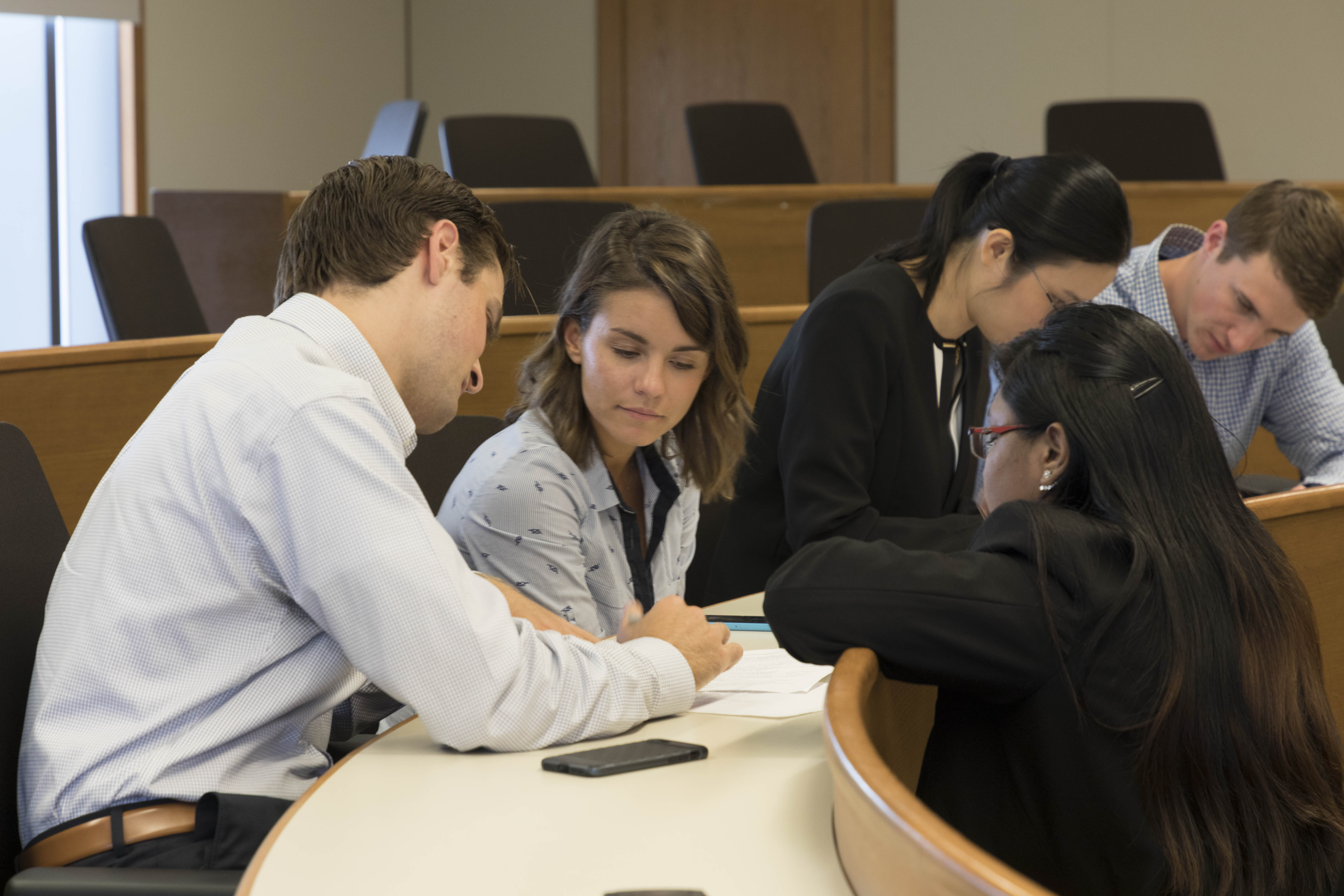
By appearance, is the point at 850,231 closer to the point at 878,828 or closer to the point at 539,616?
the point at 539,616

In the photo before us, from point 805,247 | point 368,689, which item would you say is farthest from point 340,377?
point 805,247

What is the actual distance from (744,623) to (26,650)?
2.75 ft

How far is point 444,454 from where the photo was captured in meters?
1.93

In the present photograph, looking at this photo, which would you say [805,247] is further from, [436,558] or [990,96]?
[436,558]

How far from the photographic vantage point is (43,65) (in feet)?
16.4

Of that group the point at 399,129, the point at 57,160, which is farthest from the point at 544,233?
the point at 57,160

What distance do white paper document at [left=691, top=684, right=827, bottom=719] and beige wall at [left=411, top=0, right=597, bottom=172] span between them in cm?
559

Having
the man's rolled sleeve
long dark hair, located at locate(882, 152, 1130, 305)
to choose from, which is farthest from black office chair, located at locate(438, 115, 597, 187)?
the man's rolled sleeve

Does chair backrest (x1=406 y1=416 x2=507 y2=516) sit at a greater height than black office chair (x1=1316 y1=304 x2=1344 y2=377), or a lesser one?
lesser

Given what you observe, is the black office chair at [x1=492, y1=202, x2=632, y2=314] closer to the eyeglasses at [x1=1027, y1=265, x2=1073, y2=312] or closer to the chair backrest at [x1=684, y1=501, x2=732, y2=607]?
the chair backrest at [x1=684, y1=501, x2=732, y2=607]

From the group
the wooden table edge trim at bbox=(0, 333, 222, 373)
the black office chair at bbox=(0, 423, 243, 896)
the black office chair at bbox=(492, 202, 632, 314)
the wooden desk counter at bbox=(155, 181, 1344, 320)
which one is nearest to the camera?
the black office chair at bbox=(0, 423, 243, 896)

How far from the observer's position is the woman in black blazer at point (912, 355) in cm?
191

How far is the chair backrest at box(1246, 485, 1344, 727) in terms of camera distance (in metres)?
1.77

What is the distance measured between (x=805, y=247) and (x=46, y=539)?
3.29 m
